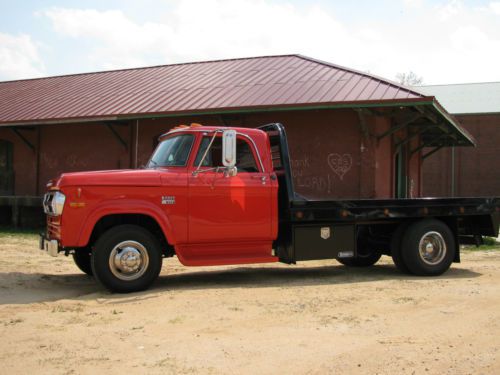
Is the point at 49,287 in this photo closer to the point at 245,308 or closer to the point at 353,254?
the point at 245,308

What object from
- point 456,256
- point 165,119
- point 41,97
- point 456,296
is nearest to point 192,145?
point 456,296

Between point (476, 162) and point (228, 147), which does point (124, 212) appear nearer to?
point (228, 147)

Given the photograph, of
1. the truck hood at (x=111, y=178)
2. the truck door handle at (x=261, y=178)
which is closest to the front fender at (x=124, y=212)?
the truck hood at (x=111, y=178)

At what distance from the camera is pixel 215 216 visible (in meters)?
7.88

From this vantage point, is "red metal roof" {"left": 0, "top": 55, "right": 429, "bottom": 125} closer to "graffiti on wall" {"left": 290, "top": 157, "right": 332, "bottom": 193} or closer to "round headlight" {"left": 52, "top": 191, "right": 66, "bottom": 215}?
"graffiti on wall" {"left": 290, "top": 157, "right": 332, "bottom": 193}

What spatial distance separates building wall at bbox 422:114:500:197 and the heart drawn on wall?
65.8 feet

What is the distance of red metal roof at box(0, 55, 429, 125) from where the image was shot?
1466cm

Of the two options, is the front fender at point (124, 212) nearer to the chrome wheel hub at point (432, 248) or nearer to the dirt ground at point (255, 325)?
the dirt ground at point (255, 325)

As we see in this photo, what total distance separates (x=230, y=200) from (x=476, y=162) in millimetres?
27960

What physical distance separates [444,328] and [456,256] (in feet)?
13.1

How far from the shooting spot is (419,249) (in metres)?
9.03

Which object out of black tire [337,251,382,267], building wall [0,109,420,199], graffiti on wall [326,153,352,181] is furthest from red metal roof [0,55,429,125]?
black tire [337,251,382,267]

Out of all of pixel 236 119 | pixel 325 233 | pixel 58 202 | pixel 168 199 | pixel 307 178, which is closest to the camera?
pixel 58 202

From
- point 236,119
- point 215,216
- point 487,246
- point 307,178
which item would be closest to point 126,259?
point 215,216
